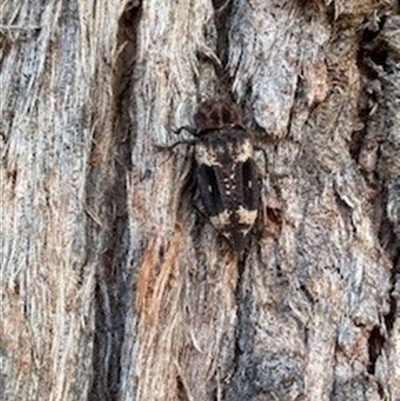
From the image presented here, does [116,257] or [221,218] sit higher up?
[221,218]

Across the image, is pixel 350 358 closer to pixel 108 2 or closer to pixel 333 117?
pixel 333 117

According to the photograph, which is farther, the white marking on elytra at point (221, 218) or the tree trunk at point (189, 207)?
the white marking on elytra at point (221, 218)

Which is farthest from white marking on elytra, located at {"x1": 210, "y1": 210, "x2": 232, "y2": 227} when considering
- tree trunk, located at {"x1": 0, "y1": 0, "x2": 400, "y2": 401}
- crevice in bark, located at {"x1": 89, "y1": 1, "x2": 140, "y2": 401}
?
crevice in bark, located at {"x1": 89, "y1": 1, "x2": 140, "y2": 401}

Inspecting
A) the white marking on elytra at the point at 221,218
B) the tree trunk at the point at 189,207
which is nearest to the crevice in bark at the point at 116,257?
the tree trunk at the point at 189,207

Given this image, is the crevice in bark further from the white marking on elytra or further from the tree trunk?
the white marking on elytra

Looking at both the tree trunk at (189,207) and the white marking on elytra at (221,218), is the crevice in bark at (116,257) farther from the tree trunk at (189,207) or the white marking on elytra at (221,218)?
the white marking on elytra at (221,218)

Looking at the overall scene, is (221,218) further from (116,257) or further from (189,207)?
(116,257)

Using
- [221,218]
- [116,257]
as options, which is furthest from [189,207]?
[116,257]
